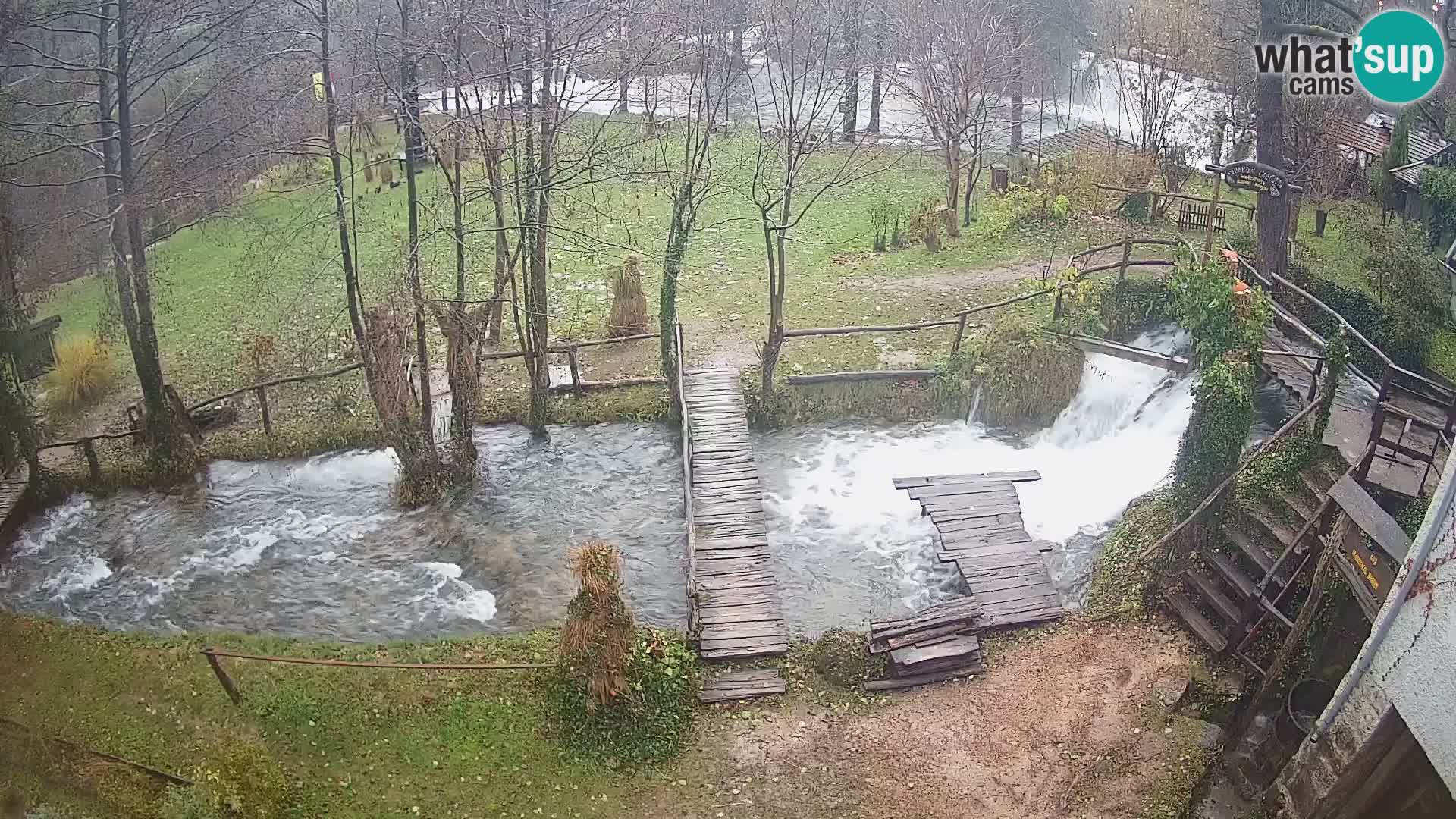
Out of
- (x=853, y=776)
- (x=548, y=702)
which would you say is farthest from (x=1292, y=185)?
(x=548, y=702)

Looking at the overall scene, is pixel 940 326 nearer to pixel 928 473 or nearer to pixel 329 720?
pixel 928 473

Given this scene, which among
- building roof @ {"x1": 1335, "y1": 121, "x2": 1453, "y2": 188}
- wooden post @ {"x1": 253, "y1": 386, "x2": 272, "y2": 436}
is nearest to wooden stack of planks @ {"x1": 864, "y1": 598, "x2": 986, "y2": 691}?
wooden post @ {"x1": 253, "y1": 386, "x2": 272, "y2": 436}

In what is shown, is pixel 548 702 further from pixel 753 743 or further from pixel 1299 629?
pixel 1299 629

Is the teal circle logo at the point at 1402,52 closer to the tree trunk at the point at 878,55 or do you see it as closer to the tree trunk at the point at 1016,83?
the tree trunk at the point at 1016,83

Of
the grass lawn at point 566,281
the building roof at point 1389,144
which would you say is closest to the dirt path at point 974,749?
the grass lawn at point 566,281

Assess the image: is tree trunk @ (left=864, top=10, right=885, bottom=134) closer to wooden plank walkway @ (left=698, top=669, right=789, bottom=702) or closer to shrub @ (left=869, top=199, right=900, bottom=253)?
shrub @ (left=869, top=199, right=900, bottom=253)

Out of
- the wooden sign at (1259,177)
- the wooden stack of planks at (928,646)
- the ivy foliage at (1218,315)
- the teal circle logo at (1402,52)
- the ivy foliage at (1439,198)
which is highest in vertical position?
the teal circle logo at (1402,52)

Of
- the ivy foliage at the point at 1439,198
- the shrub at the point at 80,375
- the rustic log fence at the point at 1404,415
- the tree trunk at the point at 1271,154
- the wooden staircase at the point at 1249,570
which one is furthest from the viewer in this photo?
the shrub at the point at 80,375
